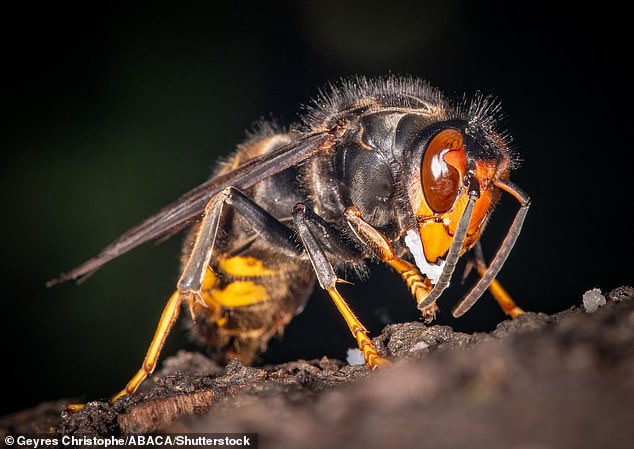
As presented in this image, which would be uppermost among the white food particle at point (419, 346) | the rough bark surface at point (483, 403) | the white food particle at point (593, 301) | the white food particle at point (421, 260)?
the white food particle at point (421, 260)

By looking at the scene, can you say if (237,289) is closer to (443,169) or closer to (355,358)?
(355,358)

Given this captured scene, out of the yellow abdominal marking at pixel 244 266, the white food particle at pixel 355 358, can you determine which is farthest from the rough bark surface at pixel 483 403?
the yellow abdominal marking at pixel 244 266

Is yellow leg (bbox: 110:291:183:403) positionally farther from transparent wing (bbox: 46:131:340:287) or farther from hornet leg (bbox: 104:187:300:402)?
transparent wing (bbox: 46:131:340:287)

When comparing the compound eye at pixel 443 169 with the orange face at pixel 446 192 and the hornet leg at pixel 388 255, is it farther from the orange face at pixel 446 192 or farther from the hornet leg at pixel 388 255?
the hornet leg at pixel 388 255

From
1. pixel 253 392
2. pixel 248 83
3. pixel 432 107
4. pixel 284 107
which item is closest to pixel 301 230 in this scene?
pixel 432 107

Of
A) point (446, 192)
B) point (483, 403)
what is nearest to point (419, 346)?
point (446, 192)

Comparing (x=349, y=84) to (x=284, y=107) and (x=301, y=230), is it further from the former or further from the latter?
(x=284, y=107)
